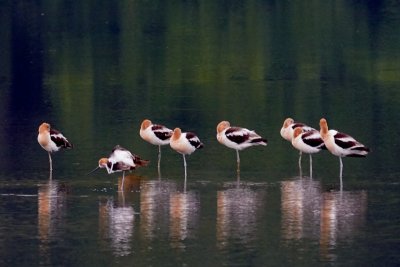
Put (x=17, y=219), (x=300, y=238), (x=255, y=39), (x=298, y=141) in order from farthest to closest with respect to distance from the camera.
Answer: (x=255, y=39) < (x=298, y=141) < (x=17, y=219) < (x=300, y=238)

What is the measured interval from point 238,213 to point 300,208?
3.95 ft

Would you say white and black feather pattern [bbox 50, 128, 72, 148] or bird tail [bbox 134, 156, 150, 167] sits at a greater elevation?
white and black feather pattern [bbox 50, 128, 72, 148]

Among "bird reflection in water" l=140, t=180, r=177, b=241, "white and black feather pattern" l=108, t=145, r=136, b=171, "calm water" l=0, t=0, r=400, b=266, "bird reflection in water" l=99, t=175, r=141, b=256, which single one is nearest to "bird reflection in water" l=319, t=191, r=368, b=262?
"calm water" l=0, t=0, r=400, b=266

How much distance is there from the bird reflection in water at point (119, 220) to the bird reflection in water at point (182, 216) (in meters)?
0.71

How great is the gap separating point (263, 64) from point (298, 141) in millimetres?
23814

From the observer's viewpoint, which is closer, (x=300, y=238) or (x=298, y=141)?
(x=300, y=238)

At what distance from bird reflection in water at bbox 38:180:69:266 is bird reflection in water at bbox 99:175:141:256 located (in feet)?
2.41

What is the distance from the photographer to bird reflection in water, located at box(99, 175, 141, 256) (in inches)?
874

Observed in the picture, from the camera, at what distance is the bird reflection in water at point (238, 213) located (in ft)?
74.0

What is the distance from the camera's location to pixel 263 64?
176 ft

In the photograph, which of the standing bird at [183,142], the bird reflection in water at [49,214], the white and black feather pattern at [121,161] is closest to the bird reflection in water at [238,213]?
the white and black feather pattern at [121,161]

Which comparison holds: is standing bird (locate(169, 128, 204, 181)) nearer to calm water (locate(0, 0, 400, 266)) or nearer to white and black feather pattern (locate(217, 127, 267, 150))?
calm water (locate(0, 0, 400, 266))

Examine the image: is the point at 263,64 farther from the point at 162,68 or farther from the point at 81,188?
the point at 81,188

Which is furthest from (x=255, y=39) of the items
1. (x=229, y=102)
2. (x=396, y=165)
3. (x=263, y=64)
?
(x=396, y=165)
